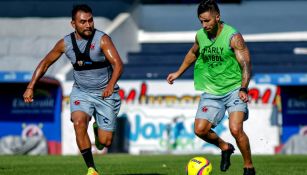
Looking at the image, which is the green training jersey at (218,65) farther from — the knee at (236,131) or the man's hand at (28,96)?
the man's hand at (28,96)

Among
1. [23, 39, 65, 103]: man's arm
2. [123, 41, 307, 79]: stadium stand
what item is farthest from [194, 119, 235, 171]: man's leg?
[123, 41, 307, 79]: stadium stand

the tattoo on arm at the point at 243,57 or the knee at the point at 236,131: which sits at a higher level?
the tattoo on arm at the point at 243,57

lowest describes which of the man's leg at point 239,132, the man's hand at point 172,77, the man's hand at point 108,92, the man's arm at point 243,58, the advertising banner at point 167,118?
the advertising banner at point 167,118

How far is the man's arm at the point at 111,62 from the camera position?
42.2 feet

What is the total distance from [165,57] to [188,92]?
2.98 meters

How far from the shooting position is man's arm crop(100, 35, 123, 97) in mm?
12875

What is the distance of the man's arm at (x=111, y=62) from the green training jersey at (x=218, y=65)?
44.7 inches

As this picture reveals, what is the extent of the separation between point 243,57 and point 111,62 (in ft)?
5.65

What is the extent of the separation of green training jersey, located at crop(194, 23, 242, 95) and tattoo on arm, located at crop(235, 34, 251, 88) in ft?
0.36

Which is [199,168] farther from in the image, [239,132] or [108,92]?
[108,92]

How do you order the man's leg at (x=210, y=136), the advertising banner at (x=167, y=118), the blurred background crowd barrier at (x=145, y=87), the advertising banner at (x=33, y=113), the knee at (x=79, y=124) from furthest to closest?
the advertising banner at (x=33, y=113) → the advertising banner at (x=167, y=118) → the blurred background crowd barrier at (x=145, y=87) → the man's leg at (x=210, y=136) → the knee at (x=79, y=124)

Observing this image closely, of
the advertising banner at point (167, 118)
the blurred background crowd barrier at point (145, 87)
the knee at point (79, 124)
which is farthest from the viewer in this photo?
the advertising banner at point (167, 118)

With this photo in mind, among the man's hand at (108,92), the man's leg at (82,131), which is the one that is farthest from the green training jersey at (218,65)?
the man's leg at (82,131)

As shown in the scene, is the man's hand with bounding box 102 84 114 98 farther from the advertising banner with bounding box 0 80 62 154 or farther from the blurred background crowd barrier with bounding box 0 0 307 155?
the advertising banner with bounding box 0 80 62 154
